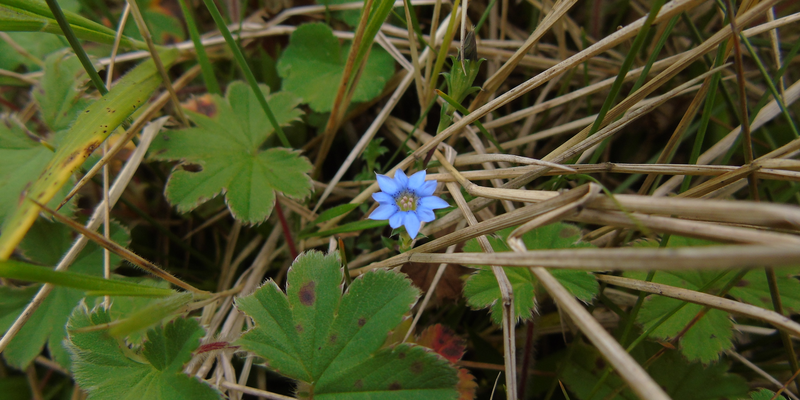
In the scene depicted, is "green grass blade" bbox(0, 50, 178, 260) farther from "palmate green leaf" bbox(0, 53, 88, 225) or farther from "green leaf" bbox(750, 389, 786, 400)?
"green leaf" bbox(750, 389, 786, 400)

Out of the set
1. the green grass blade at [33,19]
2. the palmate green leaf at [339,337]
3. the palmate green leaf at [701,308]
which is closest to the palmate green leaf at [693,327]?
the palmate green leaf at [701,308]

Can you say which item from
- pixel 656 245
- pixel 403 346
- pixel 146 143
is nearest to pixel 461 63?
pixel 403 346

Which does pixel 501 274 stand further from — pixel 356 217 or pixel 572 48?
pixel 572 48

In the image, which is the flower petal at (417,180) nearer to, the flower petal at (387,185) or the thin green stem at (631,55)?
the flower petal at (387,185)

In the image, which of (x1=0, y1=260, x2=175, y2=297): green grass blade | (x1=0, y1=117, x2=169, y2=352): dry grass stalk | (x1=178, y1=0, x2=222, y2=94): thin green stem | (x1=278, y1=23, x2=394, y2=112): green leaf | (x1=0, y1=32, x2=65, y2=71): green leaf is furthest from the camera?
(x1=0, y1=32, x2=65, y2=71): green leaf

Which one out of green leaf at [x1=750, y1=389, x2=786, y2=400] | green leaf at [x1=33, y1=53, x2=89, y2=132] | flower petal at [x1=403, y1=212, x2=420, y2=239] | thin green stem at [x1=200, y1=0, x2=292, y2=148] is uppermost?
green leaf at [x1=33, y1=53, x2=89, y2=132]

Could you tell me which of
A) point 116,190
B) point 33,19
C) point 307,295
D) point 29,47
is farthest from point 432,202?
point 29,47

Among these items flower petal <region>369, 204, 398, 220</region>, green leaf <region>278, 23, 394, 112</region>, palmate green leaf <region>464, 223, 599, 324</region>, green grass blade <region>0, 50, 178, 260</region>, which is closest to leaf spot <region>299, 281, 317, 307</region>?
flower petal <region>369, 204, 398, 220</region>
